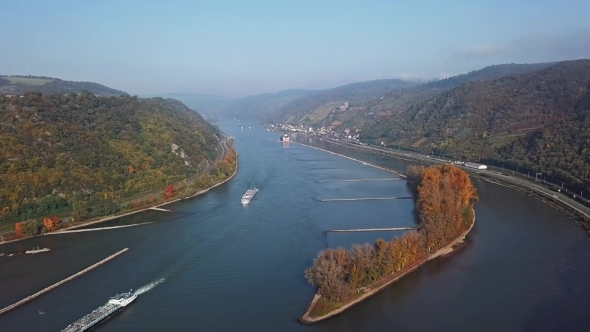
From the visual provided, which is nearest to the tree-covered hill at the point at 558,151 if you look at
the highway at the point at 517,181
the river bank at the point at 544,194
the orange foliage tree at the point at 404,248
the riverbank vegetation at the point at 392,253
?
the highway at the point at 517,181

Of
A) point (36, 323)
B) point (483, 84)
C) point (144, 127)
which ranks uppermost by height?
point (483, 84)

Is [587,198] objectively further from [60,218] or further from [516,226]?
[60,218]

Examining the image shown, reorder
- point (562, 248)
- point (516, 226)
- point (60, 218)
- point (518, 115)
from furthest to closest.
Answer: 1. point (518, 115)
2. point (60, 218)
3. point (516, 226)
4. point (562, 248)

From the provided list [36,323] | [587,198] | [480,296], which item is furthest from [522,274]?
[36,323]

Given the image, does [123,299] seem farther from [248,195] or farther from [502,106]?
[502,106]

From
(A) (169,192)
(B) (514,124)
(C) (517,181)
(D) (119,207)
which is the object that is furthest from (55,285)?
(B) (514,124)

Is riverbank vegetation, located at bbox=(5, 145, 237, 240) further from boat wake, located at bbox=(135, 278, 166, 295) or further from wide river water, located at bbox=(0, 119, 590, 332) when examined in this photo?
boat wake, located at bbox=(135, 278, 166, 295)
